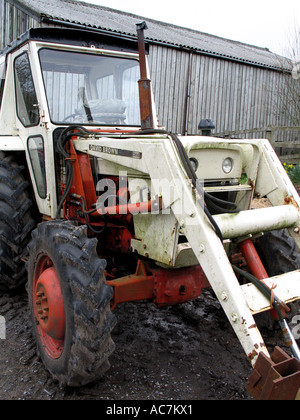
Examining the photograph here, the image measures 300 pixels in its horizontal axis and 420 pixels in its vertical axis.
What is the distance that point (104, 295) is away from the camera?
257 centimetres

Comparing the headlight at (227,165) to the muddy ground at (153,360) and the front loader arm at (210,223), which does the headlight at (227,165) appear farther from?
the muddy ground at (153,360)

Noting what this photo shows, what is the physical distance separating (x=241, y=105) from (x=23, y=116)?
466 inches

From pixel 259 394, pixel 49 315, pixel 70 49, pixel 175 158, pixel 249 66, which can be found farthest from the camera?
pixel 249 66

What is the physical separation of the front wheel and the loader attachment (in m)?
1.01

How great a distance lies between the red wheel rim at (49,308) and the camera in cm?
274

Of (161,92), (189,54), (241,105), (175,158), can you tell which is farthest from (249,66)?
(175,158)

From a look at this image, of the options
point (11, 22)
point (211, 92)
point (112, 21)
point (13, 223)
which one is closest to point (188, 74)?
point (211, 92)

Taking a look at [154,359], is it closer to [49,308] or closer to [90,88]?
[49,308]

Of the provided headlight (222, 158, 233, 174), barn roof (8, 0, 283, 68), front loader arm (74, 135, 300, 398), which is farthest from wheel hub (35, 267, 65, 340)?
barn roof (8, 0, 283, 68)

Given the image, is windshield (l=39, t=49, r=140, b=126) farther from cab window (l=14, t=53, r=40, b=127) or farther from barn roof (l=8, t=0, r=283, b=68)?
barn roof (l=8, t=0, r=283, b=68)

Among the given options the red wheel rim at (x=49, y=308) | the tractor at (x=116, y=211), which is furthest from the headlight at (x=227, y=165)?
the red wheel rim at (x=49, y=308)

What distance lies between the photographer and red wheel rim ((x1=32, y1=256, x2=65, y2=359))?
108 inches
